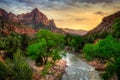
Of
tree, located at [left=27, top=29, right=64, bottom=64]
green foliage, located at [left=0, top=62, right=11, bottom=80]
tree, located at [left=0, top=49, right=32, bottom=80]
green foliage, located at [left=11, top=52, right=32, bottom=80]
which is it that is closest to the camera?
green foliage, located at [left=0, top=62, right=11, bottom=80]

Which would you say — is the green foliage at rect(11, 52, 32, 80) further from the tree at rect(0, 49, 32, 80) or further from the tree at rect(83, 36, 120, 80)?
the tree at rect(83, 36, 120, 80)

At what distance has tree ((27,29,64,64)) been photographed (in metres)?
65.2

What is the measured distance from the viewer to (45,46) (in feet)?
216

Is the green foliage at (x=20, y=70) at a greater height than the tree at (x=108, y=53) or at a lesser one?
lesser

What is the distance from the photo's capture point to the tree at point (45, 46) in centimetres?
6519

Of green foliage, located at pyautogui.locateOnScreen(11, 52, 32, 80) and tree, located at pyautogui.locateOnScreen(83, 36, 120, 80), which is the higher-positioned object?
tree, located at pyautogui.locateOnScreen(83, 36, 120, 80)

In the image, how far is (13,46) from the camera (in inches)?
3155

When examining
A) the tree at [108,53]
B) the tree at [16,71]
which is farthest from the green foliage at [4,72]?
the tree at [108,53]

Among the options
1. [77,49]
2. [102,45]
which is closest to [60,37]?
[102,45]

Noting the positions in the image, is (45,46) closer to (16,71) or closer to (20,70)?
(16,71)

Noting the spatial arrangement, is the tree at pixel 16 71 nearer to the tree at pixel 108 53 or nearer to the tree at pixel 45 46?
the tree at pixel 108 53

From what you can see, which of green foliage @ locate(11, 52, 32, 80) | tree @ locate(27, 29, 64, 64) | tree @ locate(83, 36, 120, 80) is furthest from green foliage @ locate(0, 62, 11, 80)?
tree @ locate(27, 29, 64, 64)

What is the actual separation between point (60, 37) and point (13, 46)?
658 inches

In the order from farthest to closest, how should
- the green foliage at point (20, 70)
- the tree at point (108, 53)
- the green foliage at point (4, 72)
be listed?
the green foliage at point (20, 70), the green foliage at point (4, 72), the tree at point (108, 53)
